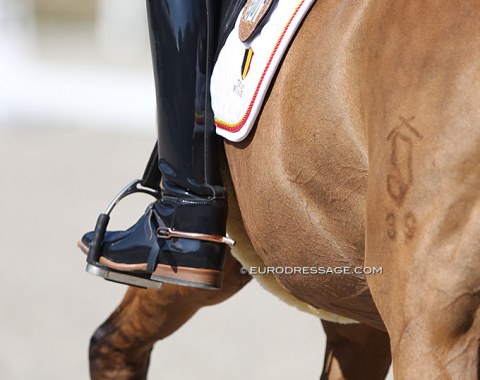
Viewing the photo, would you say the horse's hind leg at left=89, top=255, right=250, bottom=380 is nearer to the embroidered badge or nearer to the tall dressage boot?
the tall dressage boot

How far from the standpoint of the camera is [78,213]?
19.6 feet

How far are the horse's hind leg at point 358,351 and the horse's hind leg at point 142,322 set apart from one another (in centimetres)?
30

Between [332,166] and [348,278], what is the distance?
0.23 meters

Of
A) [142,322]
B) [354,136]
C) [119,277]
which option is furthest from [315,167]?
[142,322]

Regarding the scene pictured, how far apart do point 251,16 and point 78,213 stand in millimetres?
4460

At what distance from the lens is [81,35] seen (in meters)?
14.8

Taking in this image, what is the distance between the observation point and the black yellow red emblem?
1.66 m

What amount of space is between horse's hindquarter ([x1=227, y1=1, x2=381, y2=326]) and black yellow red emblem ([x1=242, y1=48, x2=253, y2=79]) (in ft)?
0.26

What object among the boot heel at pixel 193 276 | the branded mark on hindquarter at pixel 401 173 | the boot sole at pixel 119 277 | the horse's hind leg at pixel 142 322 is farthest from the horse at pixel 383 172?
the horse's hind leg at pixel 142 322

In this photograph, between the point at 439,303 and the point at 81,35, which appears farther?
the point at 81,35

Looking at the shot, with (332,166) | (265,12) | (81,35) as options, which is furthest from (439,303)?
(81,35)

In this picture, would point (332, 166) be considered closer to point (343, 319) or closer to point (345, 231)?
point (345, 231)

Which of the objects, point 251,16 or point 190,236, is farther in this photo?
point 190,236

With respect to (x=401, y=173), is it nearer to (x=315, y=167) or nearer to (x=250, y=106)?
(x=315, y=167)
